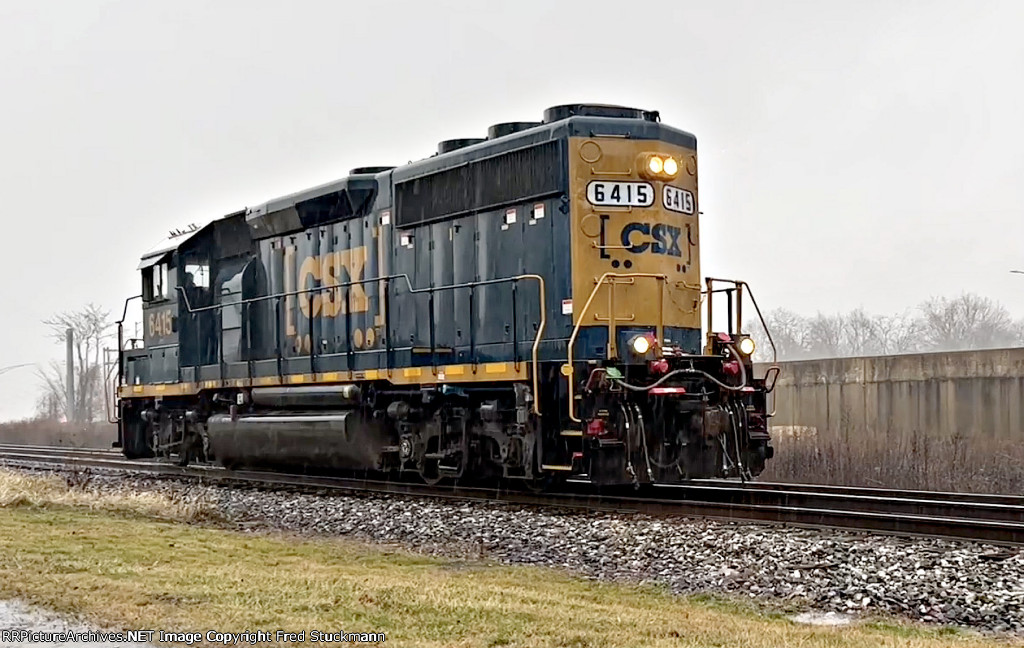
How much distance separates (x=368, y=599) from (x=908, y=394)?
60.1 ft

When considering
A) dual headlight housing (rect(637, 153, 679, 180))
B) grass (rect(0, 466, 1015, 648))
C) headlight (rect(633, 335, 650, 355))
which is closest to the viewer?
grass (rect(0, 466, 1015, 648))

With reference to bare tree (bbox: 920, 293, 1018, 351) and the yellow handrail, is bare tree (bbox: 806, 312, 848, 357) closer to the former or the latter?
bare tree (bbox: 920, 293, 1018, 351)

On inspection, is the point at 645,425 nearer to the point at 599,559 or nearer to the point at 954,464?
the point at 599,559

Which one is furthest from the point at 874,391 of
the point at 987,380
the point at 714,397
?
the point at 714,397

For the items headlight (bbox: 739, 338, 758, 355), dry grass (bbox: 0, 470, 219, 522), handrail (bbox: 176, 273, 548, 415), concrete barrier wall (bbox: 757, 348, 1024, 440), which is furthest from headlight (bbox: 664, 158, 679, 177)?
concrete barrier wall (bbox: 757, 348, 1024, 440)

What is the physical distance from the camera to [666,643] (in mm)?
5523

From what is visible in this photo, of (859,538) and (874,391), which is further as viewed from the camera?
(874,391)

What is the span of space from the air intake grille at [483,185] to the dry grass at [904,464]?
20.3ft

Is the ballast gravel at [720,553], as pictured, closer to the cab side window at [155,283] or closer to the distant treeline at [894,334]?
the cab side window at [155,283]

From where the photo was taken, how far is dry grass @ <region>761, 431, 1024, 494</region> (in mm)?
14477

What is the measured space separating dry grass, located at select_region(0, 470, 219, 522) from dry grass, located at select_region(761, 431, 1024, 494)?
26.7ft

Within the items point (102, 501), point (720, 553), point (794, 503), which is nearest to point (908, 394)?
point (794, 503)

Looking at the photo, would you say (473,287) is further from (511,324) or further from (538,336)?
(538,336)

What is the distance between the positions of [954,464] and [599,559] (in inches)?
326
